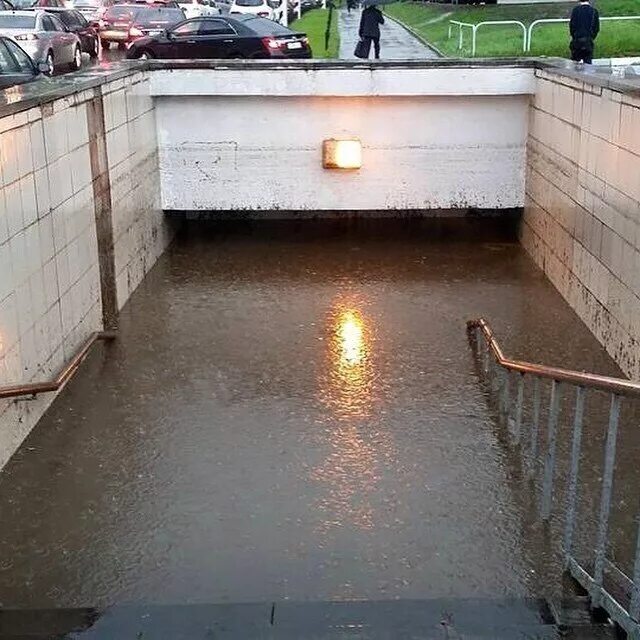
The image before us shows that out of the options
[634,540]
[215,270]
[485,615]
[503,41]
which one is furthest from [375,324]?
[503,41]

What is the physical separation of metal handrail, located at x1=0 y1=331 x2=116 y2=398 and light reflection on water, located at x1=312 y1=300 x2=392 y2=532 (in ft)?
5.71

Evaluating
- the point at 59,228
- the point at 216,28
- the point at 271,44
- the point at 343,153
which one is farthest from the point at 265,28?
the point at 59,228

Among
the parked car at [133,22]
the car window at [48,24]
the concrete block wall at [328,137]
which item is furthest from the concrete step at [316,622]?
the parked car at [133,22]

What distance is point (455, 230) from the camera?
1312 centimetres

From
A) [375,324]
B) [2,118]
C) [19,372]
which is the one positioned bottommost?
[375,324]

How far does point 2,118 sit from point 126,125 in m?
4.30

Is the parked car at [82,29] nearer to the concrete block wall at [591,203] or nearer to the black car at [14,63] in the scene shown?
the black car at [14,63]

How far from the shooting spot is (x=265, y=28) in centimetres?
2041

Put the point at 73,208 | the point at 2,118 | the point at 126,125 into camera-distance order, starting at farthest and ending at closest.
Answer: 1. the point at 126,125
2. the point at 73,208
3. the point at 2,118

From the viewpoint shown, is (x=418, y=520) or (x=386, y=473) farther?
(x=386, y=473)

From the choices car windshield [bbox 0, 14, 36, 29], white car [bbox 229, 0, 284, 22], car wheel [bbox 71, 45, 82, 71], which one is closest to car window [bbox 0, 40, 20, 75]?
car windshield [bbox 0, 14, 36, 29]

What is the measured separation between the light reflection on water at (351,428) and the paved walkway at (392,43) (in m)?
11.4

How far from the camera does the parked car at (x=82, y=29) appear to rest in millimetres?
26328

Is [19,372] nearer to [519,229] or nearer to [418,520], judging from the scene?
[418,520]
